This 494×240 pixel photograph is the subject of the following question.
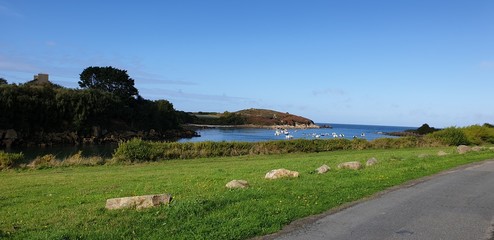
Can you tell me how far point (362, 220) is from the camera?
26.9ft

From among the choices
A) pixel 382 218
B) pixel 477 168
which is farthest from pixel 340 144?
pixel 382 218

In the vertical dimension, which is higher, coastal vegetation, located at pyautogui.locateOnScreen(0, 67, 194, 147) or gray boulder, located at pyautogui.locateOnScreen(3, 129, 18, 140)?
coastal vegetation, located at pyautogui.locateOnScreen(0, 67, 194, 147)

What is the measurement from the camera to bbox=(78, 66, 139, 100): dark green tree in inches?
3565

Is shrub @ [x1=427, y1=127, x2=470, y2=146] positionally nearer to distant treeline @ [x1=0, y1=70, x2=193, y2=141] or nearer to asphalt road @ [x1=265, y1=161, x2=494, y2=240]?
asphalt road @ [x1=265, y1=161, x2=494, y2=240]

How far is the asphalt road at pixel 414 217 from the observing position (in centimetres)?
721

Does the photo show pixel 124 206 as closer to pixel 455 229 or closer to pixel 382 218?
pixel 382 218

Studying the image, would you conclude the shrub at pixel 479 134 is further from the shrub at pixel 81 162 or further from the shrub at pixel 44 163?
the shrub at pixel 44 163

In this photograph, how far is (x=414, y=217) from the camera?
856cm

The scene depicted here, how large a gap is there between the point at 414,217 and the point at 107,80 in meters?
89.1

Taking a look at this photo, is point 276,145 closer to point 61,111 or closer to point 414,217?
point 414,217

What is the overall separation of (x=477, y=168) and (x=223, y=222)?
47.9ft

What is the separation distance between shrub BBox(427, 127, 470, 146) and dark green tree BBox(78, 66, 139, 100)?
2554 inches

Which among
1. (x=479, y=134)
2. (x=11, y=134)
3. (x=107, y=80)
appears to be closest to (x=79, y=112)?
(x=11, y=134)

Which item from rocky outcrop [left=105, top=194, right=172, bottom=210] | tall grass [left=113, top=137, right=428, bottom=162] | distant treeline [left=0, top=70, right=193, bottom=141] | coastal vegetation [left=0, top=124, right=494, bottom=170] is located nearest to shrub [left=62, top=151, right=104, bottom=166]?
coastal vegetation [left=0, top=124, right=494, bottom=170]
